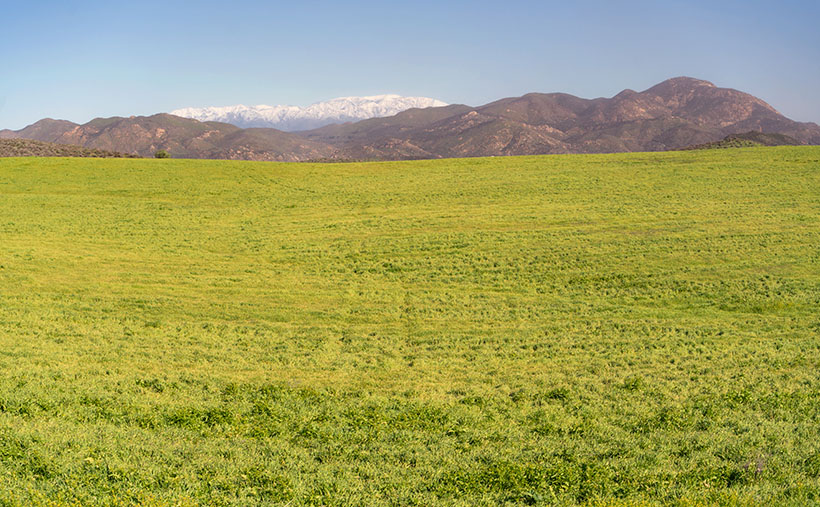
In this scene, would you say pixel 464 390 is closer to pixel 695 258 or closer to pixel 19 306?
pixel 19 306

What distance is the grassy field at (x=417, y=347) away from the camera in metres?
7.91

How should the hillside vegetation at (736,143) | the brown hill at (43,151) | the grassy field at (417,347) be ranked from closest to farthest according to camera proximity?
the grassy field at (417,347)
the brown hill at (43,151)
the hillside vegetation at (736,143)

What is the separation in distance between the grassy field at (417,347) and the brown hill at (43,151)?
3009 cm

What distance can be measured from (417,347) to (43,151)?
74.6m

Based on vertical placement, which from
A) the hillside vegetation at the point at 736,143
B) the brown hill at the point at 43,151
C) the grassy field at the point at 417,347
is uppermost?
the hillside vegetation at the point at 736,143

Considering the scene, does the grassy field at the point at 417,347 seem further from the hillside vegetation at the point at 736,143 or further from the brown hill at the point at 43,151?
the hillside vegetation at the point at 736,143

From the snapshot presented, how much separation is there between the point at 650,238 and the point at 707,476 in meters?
23.5

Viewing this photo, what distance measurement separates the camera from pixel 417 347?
16.9 metres

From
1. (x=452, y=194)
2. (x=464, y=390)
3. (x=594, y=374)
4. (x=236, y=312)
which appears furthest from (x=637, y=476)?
(x=452, y=194)

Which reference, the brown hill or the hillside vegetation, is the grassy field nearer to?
the brown hill

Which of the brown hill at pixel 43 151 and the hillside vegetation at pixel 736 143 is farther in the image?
the hillside vegetation at pixel 736 143

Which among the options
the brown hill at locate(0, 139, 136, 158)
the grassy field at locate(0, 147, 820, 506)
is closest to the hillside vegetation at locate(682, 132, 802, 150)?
the grassy field at locate(0, 147, 820, 506)

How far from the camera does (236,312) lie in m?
20.0

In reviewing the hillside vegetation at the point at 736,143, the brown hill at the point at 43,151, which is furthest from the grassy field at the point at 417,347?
the hillside vegetation at the point at 736,143
